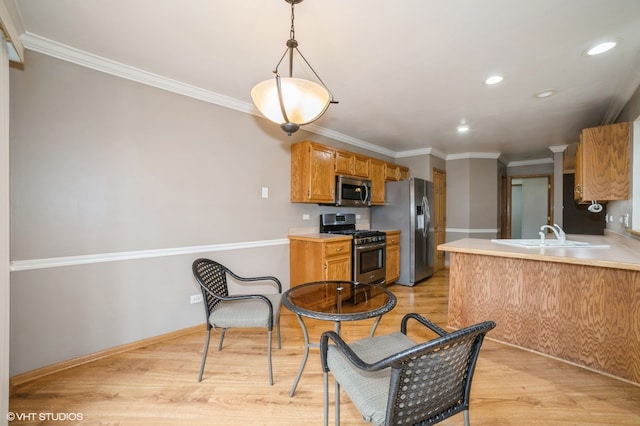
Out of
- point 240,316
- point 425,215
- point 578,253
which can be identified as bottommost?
point 240,316

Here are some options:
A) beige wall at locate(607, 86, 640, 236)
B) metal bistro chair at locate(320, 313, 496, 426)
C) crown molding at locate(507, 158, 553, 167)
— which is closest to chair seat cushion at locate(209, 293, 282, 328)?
metal bistro chair at locate(320, 313, 496, 426)

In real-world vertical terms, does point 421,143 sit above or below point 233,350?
above

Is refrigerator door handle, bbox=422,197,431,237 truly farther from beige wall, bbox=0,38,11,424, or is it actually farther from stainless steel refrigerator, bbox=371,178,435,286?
beige wall, bbox=0,38,11,424

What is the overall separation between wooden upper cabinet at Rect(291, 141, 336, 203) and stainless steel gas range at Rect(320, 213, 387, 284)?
1.78ft

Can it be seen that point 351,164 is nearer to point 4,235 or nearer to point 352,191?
point 352,191

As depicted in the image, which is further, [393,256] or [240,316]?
[393,256]

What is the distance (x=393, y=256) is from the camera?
174 inches

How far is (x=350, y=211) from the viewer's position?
450 centimetres

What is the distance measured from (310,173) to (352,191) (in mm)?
892

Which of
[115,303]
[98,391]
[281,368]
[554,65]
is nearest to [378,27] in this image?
[554,65]

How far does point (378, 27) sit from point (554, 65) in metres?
1.59

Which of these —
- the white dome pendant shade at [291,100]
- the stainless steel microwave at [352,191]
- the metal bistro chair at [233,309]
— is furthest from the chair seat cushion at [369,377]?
the stainless steel microwave at [352,191]

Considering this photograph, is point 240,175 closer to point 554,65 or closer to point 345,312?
point 345,312

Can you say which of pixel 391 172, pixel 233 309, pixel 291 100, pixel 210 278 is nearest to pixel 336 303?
pixel 233 309
